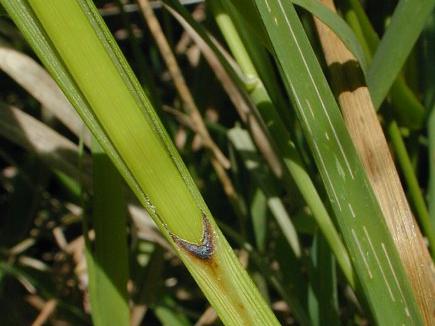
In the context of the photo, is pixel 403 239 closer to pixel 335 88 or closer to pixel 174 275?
pixel 335 88

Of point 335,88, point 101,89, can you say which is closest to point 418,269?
point 335,88

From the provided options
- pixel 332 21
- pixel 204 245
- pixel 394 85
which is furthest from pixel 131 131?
pixel 394 85

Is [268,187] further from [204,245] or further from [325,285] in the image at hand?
[204,245]

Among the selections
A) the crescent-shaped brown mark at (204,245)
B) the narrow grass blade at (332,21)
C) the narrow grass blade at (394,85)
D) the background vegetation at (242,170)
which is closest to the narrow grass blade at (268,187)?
the background vegetation at (242,170)

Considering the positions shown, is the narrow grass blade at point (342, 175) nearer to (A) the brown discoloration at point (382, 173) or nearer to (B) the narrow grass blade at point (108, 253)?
(A) the brown discoloration at point (382, 173)

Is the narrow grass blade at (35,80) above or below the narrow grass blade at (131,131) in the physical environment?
below

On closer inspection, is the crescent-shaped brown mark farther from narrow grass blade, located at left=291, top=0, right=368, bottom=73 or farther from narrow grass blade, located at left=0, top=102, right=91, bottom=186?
narrow grass blade, located at left=0, top=102, right=91, bottom=186
